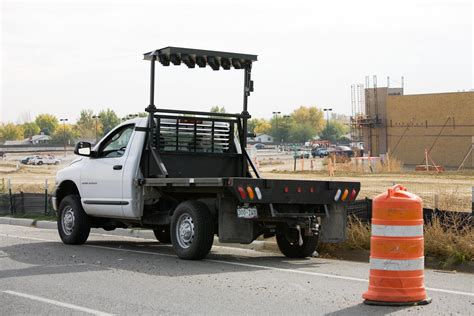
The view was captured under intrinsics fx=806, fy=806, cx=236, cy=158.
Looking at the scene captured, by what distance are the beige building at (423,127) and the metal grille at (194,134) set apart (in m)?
44.5

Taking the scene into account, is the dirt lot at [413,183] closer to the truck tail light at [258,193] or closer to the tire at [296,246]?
the tire at [296,246]

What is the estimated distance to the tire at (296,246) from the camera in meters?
12.8

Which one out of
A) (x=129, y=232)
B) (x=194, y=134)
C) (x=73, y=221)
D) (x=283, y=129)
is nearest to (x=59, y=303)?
(x=194, y=134)

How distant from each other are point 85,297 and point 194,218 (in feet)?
10.9

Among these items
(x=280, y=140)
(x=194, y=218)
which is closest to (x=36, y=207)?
(x=194, y=218)

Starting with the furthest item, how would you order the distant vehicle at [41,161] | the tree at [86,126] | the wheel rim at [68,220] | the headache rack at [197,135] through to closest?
1. the tree at [86,126]
2. the distant vehicle at [41,161]
3. the wheel rim at [68,220]
4. the headache rack at [197,135]

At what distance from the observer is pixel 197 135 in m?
14.4

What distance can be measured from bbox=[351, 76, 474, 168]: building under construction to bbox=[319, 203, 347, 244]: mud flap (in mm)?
45258

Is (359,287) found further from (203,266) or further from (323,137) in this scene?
(323,137)

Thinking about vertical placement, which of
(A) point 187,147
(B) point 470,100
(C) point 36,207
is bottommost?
(C) point 36,207

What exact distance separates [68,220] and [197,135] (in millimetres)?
2998

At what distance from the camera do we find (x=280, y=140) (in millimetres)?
181750

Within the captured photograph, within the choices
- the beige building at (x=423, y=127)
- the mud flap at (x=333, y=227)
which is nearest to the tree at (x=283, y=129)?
the beige building at (x=423, y=127)

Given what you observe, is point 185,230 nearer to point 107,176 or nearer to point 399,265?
point 107,176
